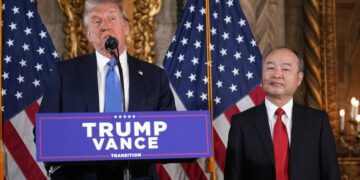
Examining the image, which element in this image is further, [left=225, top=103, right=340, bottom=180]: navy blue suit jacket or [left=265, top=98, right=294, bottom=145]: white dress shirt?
[left=265, top=98, right=294, bottom=145]: white dress shirt

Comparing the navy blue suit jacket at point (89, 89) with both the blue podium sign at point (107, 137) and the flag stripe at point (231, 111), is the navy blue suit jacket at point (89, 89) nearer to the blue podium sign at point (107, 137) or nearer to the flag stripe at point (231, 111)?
the blue podium sign at point (107, 137)

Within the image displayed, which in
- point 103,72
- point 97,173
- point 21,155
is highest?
point 103,72

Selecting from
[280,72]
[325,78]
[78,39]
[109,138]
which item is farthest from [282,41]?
[109,138]

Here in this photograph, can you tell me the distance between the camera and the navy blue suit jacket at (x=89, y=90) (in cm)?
477

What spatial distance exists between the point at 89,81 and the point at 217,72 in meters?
3.26

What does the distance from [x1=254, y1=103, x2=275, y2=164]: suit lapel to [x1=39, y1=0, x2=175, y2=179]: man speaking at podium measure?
63 cm

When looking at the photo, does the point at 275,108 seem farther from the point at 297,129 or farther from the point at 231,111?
the point at 231,111

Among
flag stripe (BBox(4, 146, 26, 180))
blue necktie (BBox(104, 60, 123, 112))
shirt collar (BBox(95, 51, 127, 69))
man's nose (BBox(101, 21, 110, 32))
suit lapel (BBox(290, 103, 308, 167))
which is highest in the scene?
man's nose (BBox(101, 21, 110, 32))

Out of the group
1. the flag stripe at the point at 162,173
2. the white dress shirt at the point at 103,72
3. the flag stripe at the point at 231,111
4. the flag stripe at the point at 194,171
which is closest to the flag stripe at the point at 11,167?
the flag stripe at the point at 162,173

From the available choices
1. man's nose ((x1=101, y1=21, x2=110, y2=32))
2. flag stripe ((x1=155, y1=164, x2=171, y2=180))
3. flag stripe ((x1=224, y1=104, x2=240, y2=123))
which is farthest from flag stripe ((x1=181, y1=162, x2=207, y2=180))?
man's nose ((x1=101, y1=21, x2=110, y2=32))

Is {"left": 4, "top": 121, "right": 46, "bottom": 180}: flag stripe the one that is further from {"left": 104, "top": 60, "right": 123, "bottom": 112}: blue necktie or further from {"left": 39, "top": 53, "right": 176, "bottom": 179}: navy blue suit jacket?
{"left": 104, "top": 60, "right": 123, "bottom": 112}: blue necktie

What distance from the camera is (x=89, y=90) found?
4820 mm

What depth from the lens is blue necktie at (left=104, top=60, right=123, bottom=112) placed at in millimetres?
4656

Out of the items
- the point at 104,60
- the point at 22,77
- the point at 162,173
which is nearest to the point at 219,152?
the point at 162,173
